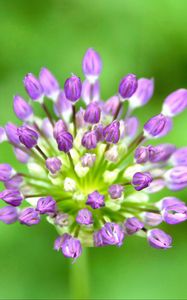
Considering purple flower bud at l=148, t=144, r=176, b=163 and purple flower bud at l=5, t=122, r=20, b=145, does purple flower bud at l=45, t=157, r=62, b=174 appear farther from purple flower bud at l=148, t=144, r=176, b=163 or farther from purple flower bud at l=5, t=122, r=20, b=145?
purple flower bud at l=148, t=144, r=176, b=163

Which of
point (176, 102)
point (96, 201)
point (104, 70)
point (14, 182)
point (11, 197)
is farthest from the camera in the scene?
point (104, 70)

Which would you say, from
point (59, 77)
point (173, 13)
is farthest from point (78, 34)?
point (173, 13)

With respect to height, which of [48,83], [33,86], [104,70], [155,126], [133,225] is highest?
[104,70]

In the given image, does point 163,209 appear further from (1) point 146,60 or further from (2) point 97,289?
(1) point 146,60

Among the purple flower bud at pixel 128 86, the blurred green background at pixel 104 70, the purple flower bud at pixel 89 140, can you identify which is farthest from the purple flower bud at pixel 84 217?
the blurred green background at pixel 104 70

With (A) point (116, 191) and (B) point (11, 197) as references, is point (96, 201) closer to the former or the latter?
(A) point (116, 191)

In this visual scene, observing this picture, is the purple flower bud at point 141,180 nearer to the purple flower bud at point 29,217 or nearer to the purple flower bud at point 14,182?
the purple flower bud at point 29,217

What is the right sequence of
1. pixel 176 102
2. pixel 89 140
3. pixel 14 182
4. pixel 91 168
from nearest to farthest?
pixel 89 140 → pixel 14 182 → pixel 91 168 → pixel 176 102

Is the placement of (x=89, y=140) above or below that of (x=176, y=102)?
below

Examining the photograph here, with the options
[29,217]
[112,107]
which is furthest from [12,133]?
[112,107]
